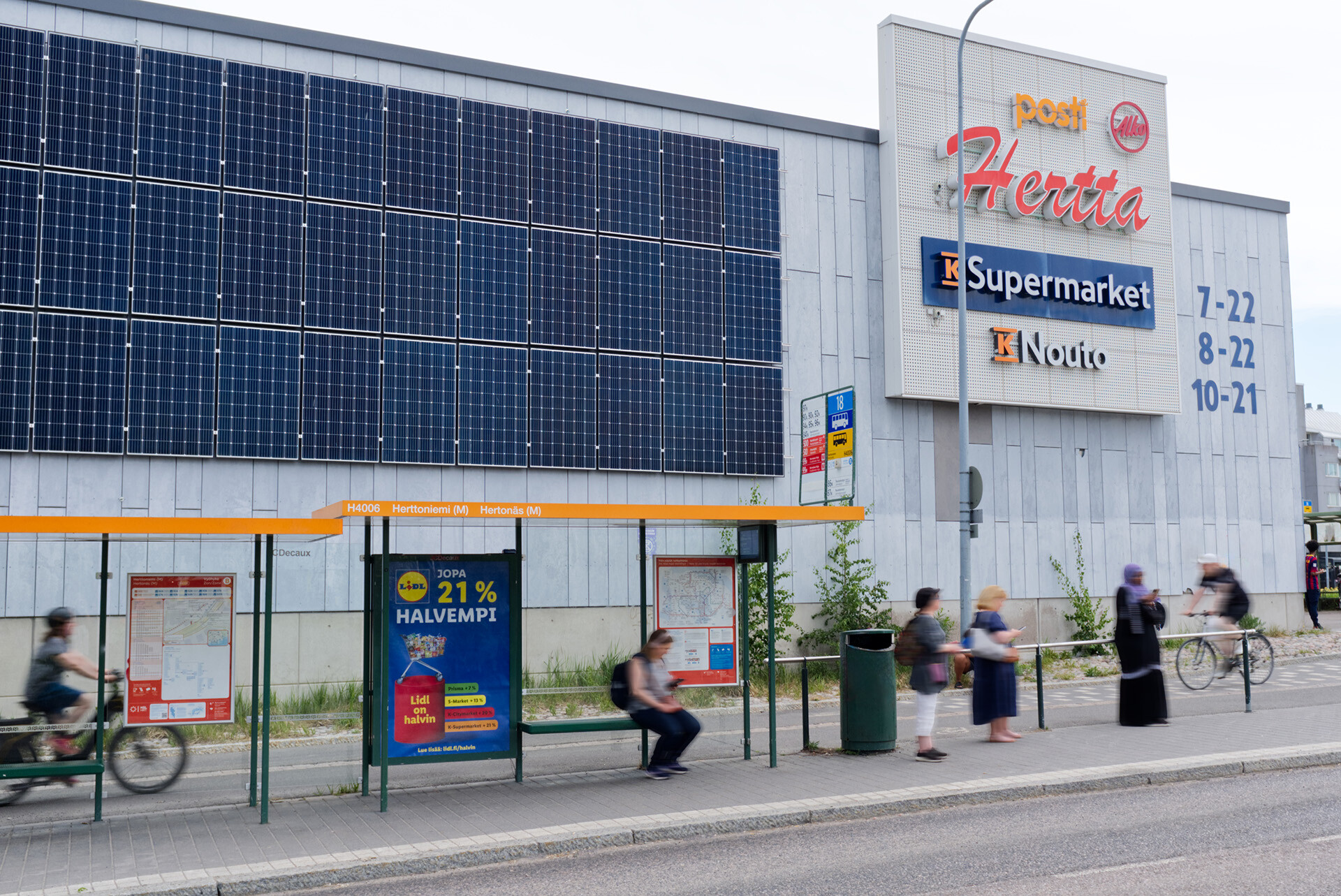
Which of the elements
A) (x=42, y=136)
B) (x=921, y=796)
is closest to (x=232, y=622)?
(x=921, y=796)

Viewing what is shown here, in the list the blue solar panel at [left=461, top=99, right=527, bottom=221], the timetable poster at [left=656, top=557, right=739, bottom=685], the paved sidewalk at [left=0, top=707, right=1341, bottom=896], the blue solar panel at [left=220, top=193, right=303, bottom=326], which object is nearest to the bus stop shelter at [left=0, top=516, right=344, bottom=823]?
the paved sidewalk at [left=0, top=707, right=1341, bottom=896]

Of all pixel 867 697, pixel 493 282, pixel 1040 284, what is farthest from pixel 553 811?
pixel 1040 284

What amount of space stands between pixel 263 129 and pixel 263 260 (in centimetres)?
204

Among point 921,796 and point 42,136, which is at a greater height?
point 42,136

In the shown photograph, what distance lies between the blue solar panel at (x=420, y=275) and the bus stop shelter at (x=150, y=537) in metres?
8.58

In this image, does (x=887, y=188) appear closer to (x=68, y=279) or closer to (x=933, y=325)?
(x=933, y=325)

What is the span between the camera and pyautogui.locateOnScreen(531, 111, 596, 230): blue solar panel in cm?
2019

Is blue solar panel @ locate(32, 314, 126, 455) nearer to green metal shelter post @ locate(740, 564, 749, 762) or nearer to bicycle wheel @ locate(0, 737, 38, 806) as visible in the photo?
bicycle wheel @ locate(0, 737, 38, 806)

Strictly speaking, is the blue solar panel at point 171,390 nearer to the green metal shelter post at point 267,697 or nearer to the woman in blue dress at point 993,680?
the green metal shelter post at point 267,697

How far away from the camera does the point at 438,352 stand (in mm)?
19125

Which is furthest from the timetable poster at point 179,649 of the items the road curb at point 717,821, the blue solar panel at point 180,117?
the blue solar panel at point 180,117

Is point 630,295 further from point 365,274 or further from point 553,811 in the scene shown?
point 553,811

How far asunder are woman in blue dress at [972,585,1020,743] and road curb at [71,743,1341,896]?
1809 mm

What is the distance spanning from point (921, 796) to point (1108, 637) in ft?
50.4
